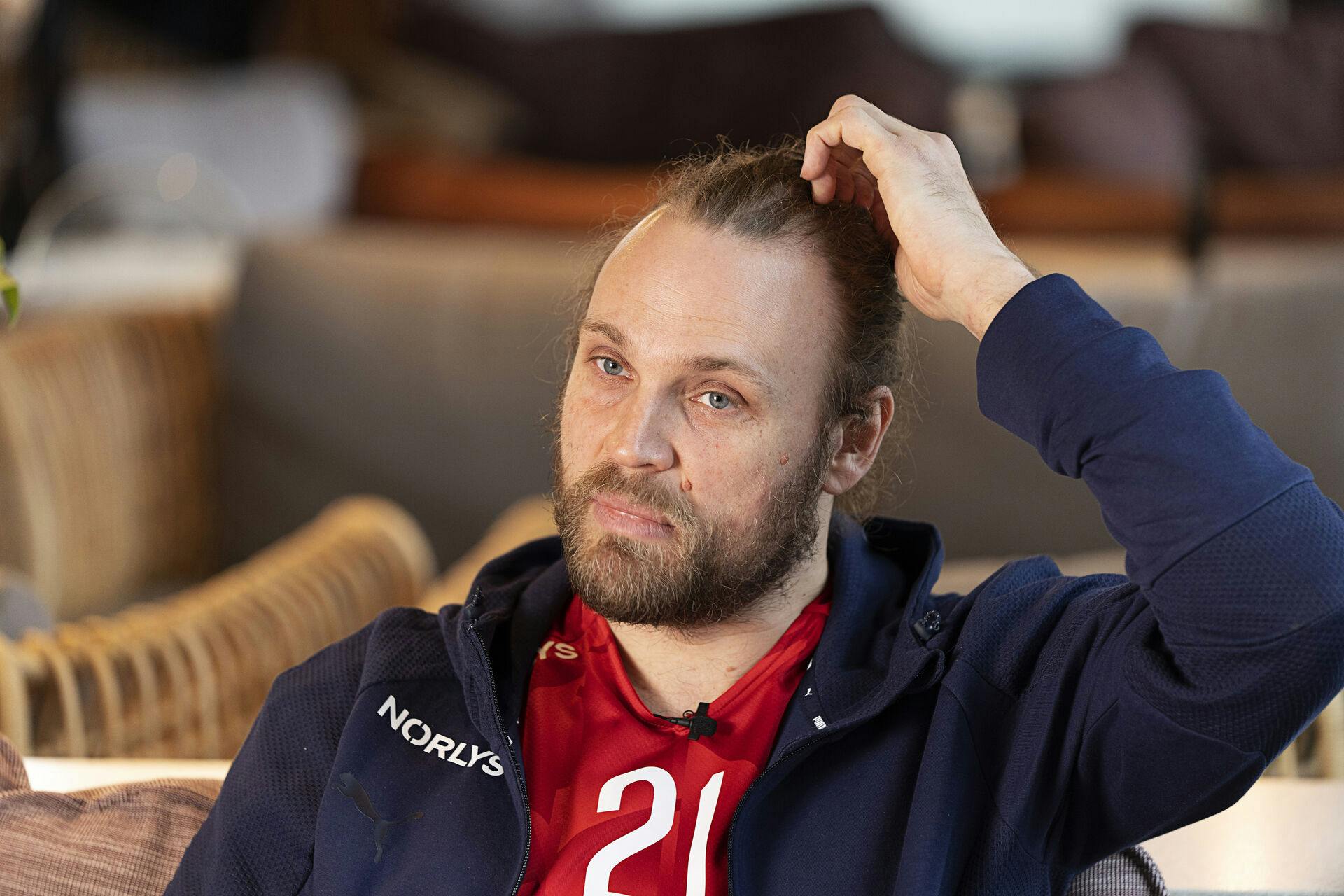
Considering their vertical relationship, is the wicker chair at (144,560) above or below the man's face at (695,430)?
below

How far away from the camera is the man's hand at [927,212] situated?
101 centimetres

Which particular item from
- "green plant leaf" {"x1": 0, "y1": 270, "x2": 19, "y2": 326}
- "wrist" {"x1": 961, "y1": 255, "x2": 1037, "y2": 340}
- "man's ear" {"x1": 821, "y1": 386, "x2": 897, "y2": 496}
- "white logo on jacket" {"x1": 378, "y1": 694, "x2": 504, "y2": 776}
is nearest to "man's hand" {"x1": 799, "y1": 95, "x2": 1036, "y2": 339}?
"wrist" {"x1": 961, "y1": 255, "x2": 1037, "y2": 340}

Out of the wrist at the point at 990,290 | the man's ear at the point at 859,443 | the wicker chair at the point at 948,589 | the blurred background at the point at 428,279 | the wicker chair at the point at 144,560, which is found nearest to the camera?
the wrist at the point at 990,290

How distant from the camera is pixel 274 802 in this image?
1084mm

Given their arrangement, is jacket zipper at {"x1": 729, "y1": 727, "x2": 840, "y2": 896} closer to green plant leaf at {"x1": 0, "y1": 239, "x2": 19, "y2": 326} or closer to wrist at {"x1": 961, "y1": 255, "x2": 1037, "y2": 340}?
wrist at {"x1": 961, "y1": 255, "x2": 1037, "y2": 340}

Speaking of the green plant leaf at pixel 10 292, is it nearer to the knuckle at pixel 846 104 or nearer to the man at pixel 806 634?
the man at pixel 806 634

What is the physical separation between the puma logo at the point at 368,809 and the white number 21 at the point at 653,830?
0.14 metres

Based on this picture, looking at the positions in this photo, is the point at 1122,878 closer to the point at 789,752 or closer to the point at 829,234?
the point at 789,752

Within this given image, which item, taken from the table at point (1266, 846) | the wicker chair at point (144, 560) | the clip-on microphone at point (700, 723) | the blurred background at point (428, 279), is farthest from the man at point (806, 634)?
the wicker chair at point (144, 560)

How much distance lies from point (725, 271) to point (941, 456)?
1357mm

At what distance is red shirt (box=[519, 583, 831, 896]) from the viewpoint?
1071 millimetres

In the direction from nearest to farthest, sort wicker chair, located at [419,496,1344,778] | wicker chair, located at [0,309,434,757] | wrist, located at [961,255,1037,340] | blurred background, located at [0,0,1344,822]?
wrist, located at [961,255,1037,340]
wicker chair, located at [419,496,1344,778]
wicker chair, located at [0,309,434,757]
blurred background, located at [0,0,1344,822]

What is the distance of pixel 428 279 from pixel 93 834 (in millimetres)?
1774

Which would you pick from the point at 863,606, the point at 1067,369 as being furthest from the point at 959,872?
the point at 1067,369
